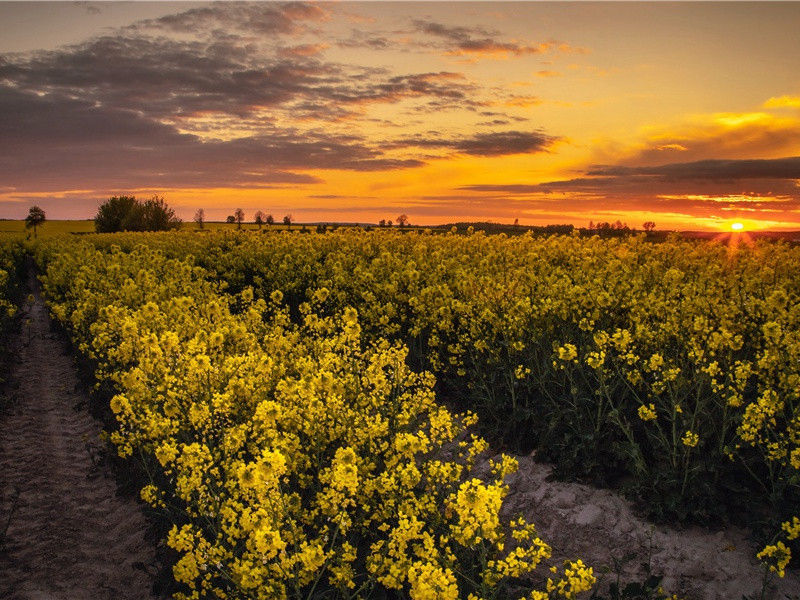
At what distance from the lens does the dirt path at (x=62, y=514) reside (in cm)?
618

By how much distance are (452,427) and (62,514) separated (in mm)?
5294

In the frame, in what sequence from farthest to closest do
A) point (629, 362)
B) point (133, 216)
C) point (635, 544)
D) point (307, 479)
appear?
1. point (133, 216)
2. point (629, 362)
3. point (635, 544)
4. point (307, 479)

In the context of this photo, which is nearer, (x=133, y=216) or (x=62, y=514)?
(x=62, y=514)

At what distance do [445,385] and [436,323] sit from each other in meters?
1.12

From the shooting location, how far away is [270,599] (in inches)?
172

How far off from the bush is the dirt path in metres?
75.4

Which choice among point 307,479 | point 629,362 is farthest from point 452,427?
point 629,362

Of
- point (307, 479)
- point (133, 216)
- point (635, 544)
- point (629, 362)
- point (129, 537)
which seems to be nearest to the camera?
point (307, 479)

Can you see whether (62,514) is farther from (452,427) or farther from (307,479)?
(452,427)

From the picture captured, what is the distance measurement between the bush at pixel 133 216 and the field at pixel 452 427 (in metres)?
75.2

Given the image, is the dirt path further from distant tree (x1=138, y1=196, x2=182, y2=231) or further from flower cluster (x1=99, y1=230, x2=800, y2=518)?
distant tree (x1=138, y1=196, x2=182, y2=231)

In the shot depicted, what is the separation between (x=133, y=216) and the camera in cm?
8088

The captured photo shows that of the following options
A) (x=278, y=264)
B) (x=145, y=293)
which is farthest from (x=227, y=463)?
(x=278, y=264)

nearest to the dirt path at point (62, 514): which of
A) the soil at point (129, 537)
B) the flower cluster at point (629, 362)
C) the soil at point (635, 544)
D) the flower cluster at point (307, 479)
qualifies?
the soil at point (129, 537)
